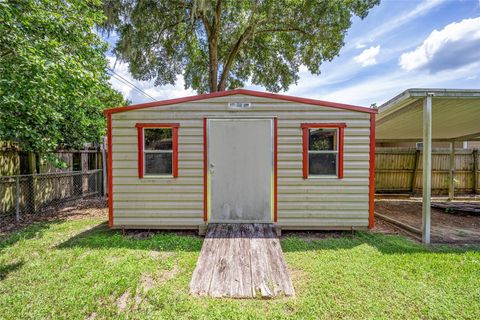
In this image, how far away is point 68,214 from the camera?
6.16 meters

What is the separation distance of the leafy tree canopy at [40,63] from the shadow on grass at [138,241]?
225 centimetres

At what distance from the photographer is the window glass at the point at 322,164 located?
15.1 ft

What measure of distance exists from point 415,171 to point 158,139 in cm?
1002

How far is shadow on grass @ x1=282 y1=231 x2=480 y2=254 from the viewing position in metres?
3.91

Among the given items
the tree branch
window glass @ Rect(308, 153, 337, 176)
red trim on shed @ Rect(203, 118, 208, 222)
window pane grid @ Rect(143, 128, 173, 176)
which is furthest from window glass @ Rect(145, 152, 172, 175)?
the tree branch

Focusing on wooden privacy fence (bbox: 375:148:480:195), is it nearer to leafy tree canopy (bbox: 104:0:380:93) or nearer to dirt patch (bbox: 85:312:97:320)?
leafy tree canopy (bbox: 104:0:380:93)

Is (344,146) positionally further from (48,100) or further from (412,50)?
(412,50)

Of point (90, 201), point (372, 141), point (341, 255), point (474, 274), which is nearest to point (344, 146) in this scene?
point (372, 141)

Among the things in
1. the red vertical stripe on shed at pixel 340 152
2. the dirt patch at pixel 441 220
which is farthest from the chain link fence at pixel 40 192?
the dirt patch at pixel 441 220

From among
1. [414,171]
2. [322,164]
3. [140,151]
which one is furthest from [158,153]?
[414,171]

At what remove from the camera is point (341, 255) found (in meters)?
3.71

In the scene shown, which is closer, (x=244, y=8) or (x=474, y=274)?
(x=474, y=274)

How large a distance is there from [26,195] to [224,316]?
644 cm

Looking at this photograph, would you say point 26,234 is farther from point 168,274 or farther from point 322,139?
point 322,139
